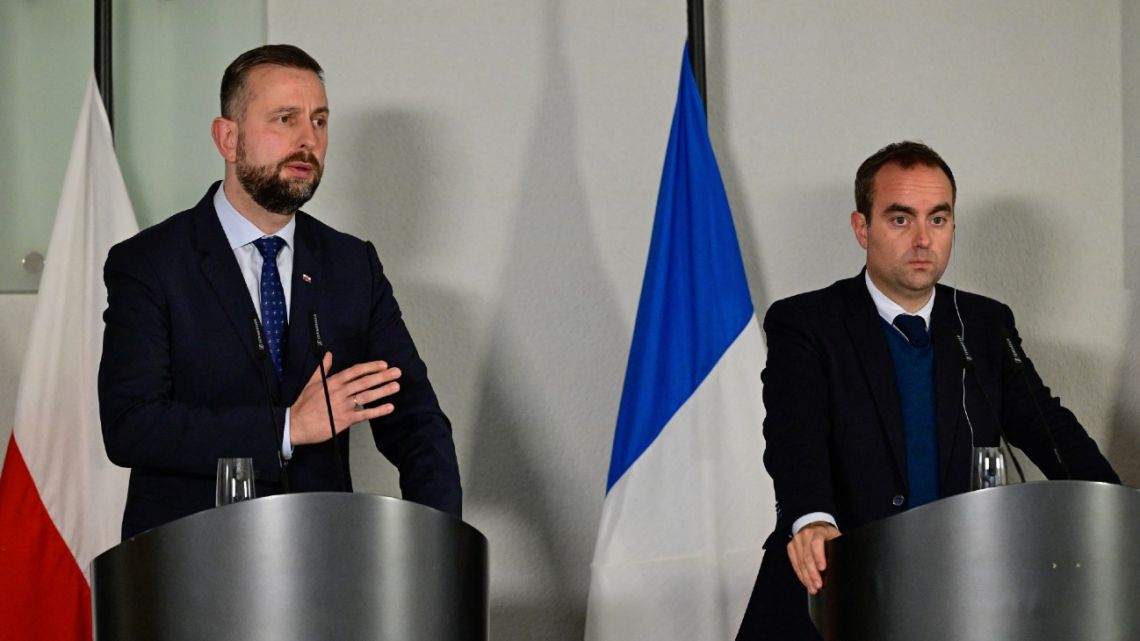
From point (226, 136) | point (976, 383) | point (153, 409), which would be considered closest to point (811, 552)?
point (976, 383)

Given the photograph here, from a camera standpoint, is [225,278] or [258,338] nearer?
[258,338]

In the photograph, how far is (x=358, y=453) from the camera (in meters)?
4.27

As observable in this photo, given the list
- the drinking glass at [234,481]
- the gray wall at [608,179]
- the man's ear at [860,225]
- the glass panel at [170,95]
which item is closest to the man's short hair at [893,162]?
the man's ear at [860,225]

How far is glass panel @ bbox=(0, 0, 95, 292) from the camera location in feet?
13.7

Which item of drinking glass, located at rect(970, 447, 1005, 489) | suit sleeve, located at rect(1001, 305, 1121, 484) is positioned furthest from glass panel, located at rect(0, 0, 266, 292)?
drinking glass, located at rect(970, 447, 1005, 489)

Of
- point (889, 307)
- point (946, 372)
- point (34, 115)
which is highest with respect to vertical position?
point (34, 115)

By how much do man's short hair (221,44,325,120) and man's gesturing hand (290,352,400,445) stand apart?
73 centimetres

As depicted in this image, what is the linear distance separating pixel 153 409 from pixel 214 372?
18 centimetres

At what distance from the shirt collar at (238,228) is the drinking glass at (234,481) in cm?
75

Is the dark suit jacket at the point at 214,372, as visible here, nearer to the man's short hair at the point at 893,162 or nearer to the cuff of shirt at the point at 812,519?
the cuff of shirt at the point at 812,519

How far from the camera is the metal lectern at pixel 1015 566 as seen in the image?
2.34m

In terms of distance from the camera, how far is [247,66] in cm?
320

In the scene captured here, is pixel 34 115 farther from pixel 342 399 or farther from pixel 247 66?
pixel 342 399

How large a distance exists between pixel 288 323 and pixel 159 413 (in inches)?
14.3
